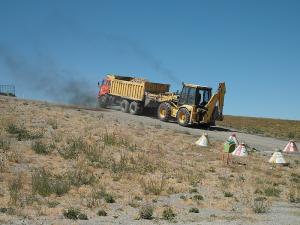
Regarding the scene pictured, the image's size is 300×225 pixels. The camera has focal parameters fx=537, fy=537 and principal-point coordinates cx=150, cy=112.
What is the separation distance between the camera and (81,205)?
13.6 m

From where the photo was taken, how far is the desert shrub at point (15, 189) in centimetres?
1338

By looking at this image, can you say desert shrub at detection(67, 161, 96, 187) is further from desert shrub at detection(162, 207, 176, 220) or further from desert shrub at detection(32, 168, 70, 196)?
desert shrub at detection(162, 207, 176, 220)

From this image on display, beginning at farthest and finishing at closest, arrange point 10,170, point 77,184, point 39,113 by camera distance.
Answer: point 39,113 → point 10,170 → point 77,184

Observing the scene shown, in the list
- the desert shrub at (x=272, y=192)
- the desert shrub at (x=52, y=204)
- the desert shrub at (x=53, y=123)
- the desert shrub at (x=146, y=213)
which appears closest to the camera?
the desert shrub at (x=146, y=213)

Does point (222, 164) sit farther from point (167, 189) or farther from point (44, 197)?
point (44, 197)

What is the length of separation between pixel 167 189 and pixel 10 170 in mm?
5109

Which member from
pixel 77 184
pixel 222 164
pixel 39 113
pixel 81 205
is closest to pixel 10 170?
pixel 77 184

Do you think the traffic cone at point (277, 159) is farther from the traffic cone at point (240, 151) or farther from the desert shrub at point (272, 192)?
the desert shrub at point (272, 192)

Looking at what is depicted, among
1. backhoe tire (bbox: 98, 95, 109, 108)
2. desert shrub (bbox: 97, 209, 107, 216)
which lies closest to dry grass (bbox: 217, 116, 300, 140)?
backhoe tire (bbox: 98, 95, 109, 108)

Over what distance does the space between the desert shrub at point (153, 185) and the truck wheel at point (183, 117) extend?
51.4 feet

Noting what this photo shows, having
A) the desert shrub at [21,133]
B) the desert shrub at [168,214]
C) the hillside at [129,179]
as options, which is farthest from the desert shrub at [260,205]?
the desert shrub at [21,133]

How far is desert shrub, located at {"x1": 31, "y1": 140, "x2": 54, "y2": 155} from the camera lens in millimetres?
20016

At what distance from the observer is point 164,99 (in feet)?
118

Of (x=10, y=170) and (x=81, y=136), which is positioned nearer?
(x=10, y=170)
